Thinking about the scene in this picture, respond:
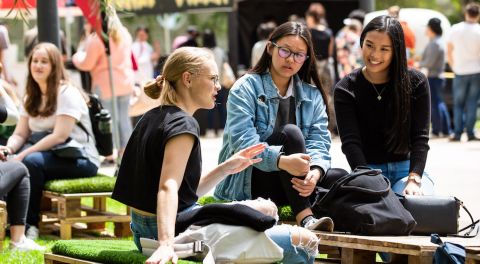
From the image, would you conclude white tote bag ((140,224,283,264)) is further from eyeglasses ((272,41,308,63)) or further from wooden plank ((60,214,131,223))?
wooden plank ((60,214,131,223))

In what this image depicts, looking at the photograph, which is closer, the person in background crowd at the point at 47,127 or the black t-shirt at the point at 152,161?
the black t-shirt at the point at 152,161

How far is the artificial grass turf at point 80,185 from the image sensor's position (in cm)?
847

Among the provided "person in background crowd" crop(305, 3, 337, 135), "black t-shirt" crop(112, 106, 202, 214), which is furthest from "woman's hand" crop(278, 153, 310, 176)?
"person in background crowd" crop(305, 3, 337, 135)

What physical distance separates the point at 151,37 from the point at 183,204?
734 inches

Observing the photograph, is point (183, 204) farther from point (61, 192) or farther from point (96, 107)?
point (96, 107)

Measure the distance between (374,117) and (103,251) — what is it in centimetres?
209

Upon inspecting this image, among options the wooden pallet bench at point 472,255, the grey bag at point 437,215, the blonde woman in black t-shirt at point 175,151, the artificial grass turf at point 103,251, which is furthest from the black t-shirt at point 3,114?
the wooden pallet bench at point 472,255

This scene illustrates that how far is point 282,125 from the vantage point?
6645mm

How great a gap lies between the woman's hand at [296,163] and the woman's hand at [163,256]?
1.57 metres

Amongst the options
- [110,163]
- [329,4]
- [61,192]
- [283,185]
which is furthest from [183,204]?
[329,4]

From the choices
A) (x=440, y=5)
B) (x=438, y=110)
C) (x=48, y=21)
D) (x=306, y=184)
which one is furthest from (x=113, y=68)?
(x=440, y=5)

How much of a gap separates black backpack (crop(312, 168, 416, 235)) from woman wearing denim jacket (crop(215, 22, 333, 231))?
270 mm

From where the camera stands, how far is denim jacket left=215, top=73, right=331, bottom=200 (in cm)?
646

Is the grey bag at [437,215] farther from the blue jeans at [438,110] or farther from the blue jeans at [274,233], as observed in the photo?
the blue jeans at [438,110]
